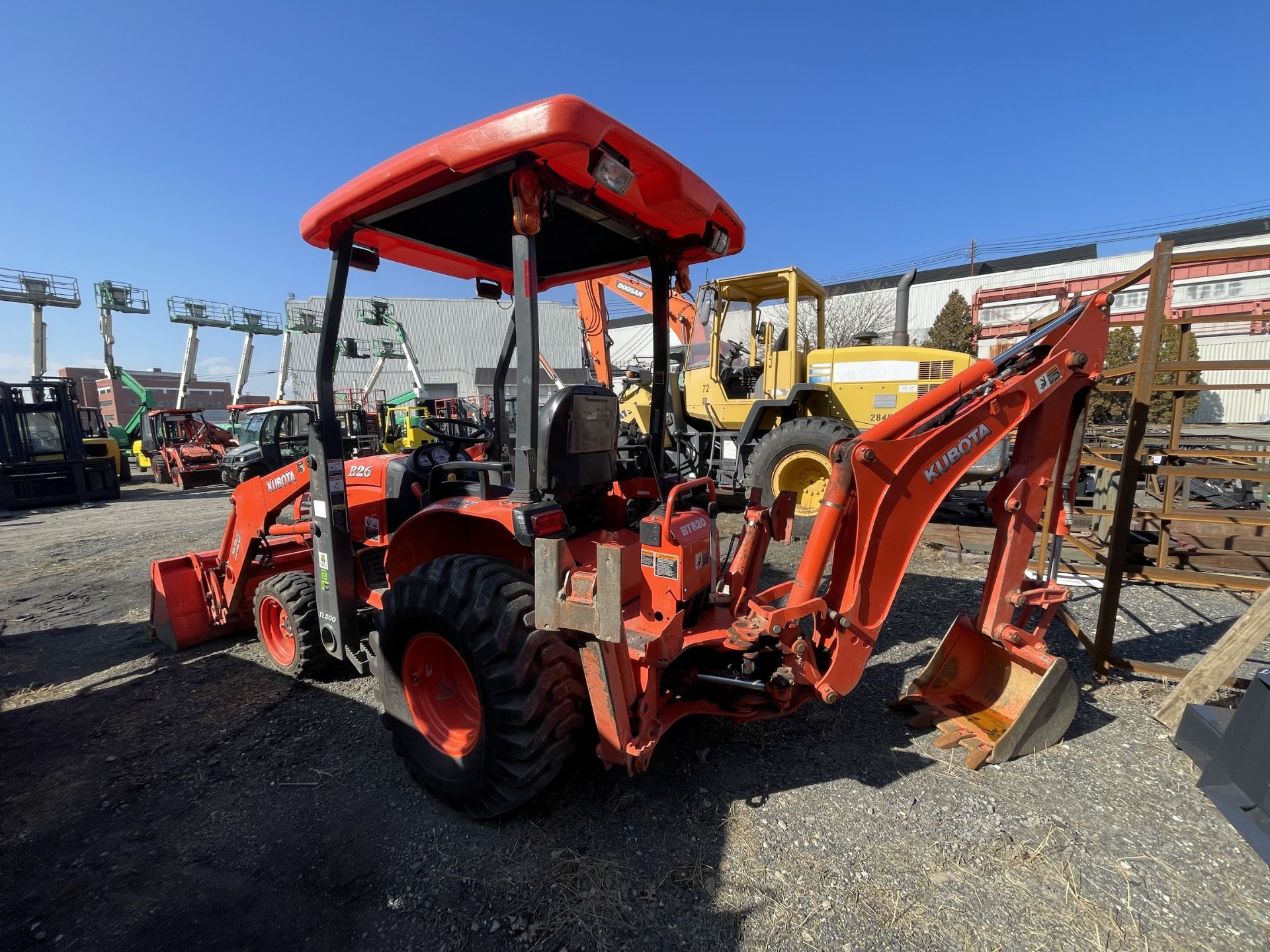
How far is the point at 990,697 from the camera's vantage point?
305 centimetres

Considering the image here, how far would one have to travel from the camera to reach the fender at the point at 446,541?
314 centimetres

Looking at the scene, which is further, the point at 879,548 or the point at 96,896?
the point at 879,548

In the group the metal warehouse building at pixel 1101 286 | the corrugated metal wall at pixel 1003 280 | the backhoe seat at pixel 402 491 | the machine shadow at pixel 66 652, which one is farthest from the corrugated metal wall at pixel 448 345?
the backhoe seat at pixel 402 491

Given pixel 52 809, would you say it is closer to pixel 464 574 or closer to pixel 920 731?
pixel 464 574

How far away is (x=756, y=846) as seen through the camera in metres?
2.30

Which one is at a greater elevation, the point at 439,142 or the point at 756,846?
the point at 439,142

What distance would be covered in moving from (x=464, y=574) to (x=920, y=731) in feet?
7.84

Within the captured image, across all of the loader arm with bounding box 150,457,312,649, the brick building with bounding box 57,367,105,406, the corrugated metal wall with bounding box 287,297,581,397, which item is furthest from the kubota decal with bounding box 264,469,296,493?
the brick building with bounding box 57,367,105,406

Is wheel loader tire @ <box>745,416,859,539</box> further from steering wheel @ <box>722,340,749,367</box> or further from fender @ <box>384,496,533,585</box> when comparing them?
fender @ <box>384,496,533,585</box>

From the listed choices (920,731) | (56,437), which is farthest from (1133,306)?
(56,437)

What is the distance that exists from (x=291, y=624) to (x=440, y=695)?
154 centimetres

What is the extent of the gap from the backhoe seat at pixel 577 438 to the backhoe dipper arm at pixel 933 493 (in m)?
0.96

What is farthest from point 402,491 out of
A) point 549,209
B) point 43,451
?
point 43,451

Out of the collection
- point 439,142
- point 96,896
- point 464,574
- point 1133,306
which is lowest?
point 96,896
